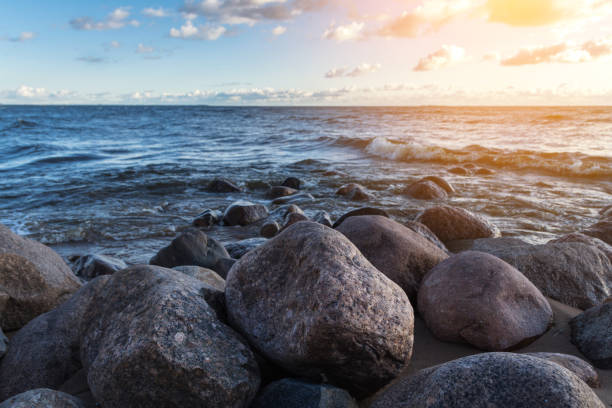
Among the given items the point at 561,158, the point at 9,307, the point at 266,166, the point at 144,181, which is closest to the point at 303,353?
the point at 9,307

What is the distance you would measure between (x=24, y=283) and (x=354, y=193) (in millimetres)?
7210

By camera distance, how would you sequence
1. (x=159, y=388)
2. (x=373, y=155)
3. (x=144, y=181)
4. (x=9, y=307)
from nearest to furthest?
(x=159, y=388) < (x=9, y=307) < (x=144, y=181) < (x=373, y=155)

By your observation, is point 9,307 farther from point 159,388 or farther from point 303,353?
point 303,353

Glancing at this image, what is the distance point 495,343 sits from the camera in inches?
110

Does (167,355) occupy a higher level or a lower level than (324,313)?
lower

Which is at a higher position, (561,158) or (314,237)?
(314,237)

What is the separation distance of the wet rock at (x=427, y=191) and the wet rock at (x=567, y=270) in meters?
5.21

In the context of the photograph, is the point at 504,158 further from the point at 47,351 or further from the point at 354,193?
the point at 47,351

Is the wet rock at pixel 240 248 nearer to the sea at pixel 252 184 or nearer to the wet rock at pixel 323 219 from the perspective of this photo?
the sea at pixel 252 184

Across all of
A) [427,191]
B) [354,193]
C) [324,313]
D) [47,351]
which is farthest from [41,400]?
[427,191]

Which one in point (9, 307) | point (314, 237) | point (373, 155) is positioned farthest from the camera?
point (373, 155)

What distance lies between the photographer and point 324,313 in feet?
6.76

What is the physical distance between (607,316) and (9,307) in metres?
4.54

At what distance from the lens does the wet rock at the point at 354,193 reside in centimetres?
958
